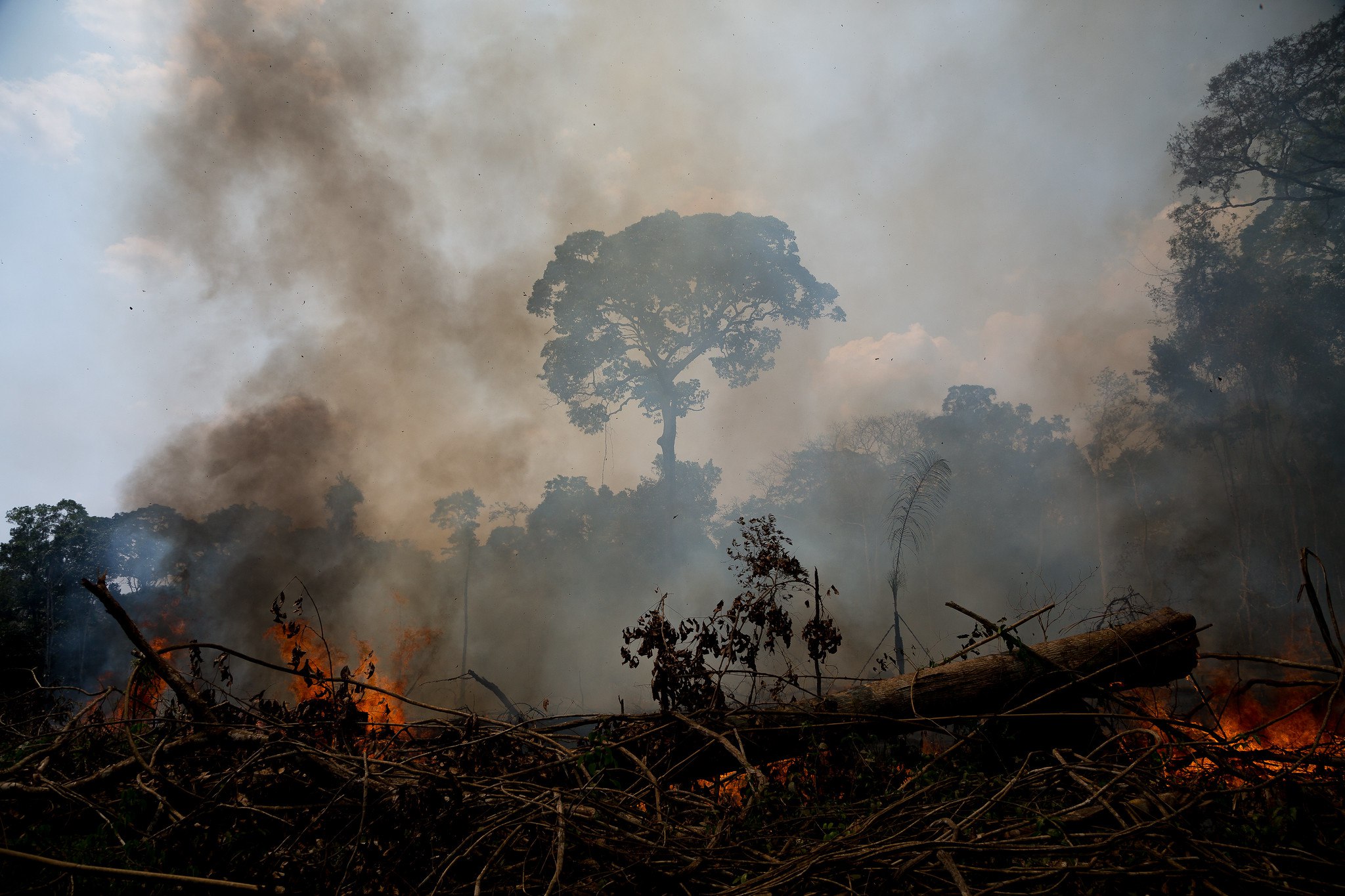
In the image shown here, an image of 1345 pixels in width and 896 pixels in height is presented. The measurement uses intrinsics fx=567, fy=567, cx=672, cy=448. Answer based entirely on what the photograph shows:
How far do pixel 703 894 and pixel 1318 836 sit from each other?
267 cm

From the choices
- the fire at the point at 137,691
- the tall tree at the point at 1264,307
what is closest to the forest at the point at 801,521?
the tall tree at the point at 1264,307

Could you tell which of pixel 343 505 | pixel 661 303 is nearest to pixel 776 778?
pixel 661 303

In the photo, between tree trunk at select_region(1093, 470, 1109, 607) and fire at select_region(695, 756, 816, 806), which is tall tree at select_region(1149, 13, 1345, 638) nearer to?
tree trunk at select_region(1093, 470, 1109, 607)

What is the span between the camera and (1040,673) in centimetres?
379

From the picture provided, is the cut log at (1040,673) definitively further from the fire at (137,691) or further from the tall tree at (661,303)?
the tall tree at (661,303)

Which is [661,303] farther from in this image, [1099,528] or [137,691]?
[137,691]

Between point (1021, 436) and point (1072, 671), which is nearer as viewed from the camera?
point (1072, 671)

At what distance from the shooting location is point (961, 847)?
6.07 ft

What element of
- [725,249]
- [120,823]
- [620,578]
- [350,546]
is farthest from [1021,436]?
[350,546]

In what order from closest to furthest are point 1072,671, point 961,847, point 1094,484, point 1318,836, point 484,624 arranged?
point 961,847, point 1318,836, point 1072,671, point 1094,484, point 484,624

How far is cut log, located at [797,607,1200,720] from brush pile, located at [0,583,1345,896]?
0.24 m

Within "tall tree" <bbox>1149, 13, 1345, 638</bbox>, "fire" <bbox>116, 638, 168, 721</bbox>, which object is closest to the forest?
"tall tree" <bbox>1149, 13, 1345, 638</bbox>

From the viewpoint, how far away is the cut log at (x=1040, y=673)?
3.78 metres

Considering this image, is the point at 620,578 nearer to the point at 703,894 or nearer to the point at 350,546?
the point at 350,546
